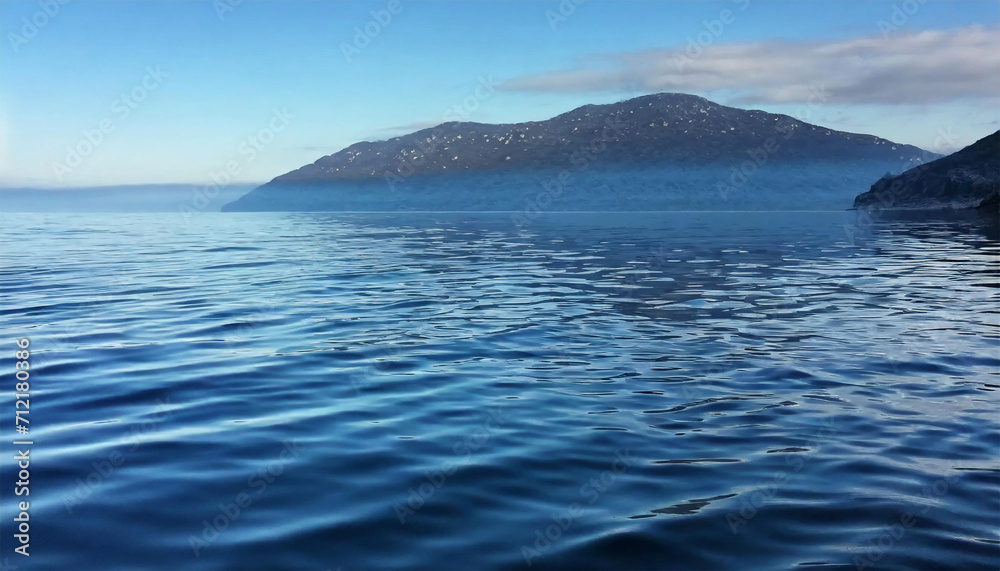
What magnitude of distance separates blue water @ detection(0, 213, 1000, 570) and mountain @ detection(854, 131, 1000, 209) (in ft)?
408

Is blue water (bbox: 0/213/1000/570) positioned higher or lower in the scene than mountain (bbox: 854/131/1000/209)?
lower

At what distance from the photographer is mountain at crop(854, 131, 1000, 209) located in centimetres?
12781

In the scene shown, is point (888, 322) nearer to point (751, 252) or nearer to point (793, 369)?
point (793, 369)

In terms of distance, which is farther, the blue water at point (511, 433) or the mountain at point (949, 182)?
the mountain at point (949, 182)

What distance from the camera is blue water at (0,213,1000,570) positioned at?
533cm

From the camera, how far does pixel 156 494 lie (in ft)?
20.6

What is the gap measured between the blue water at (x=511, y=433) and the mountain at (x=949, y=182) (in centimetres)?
12440

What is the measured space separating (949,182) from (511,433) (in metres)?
150

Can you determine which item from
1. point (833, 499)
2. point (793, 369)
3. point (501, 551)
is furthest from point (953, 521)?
point (793, 369)

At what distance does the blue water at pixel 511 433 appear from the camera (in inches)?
210

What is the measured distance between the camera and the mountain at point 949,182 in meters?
128

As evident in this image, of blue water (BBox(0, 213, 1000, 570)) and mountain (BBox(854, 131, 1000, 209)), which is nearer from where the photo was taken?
blue water (BBox(0, 213, 1000, 570))

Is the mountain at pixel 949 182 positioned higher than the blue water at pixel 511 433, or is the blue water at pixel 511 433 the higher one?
the mountain at pixel 949 182

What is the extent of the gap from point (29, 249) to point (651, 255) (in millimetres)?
30297
